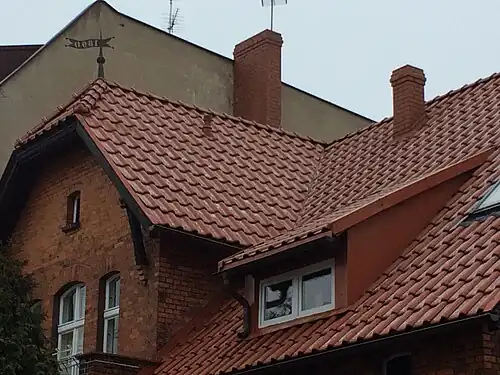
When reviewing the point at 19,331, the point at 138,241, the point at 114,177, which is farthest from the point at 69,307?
the point at 19,331

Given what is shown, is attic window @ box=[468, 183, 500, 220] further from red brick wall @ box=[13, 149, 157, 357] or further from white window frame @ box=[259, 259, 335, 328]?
red brick wall @ box=[13, 149, 157, 357]

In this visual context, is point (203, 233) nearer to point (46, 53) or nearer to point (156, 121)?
point (156, 121)

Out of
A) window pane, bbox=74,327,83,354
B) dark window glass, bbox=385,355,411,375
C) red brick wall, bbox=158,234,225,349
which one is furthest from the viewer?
window pane, bbox=74,327,83,354

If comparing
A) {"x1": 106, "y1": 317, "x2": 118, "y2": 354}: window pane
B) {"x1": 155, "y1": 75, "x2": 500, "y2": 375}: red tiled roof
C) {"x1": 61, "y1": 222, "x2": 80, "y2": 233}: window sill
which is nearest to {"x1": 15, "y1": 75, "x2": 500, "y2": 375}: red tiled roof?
{"x1": 155, "y1": 75, "x2": 500, "y2": 375}: red tiled roof

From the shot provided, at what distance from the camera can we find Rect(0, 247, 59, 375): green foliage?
16125 millimetres

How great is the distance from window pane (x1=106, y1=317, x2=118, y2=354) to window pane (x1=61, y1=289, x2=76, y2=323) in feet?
3.66

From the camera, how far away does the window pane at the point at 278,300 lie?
16422mm

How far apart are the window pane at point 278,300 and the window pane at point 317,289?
280 millimetres

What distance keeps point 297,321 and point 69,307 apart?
21.2 feet

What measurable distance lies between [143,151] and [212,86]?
28.2 ft

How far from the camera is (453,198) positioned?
16594 millimetres

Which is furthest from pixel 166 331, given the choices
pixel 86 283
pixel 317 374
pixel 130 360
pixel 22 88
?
pixel 22 88

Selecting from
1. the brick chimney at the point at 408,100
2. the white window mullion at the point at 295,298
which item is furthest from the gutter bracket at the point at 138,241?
the brick chimney at the point at 408,100

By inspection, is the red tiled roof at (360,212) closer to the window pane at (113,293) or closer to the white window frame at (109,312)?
the white window frame at (109,312)
